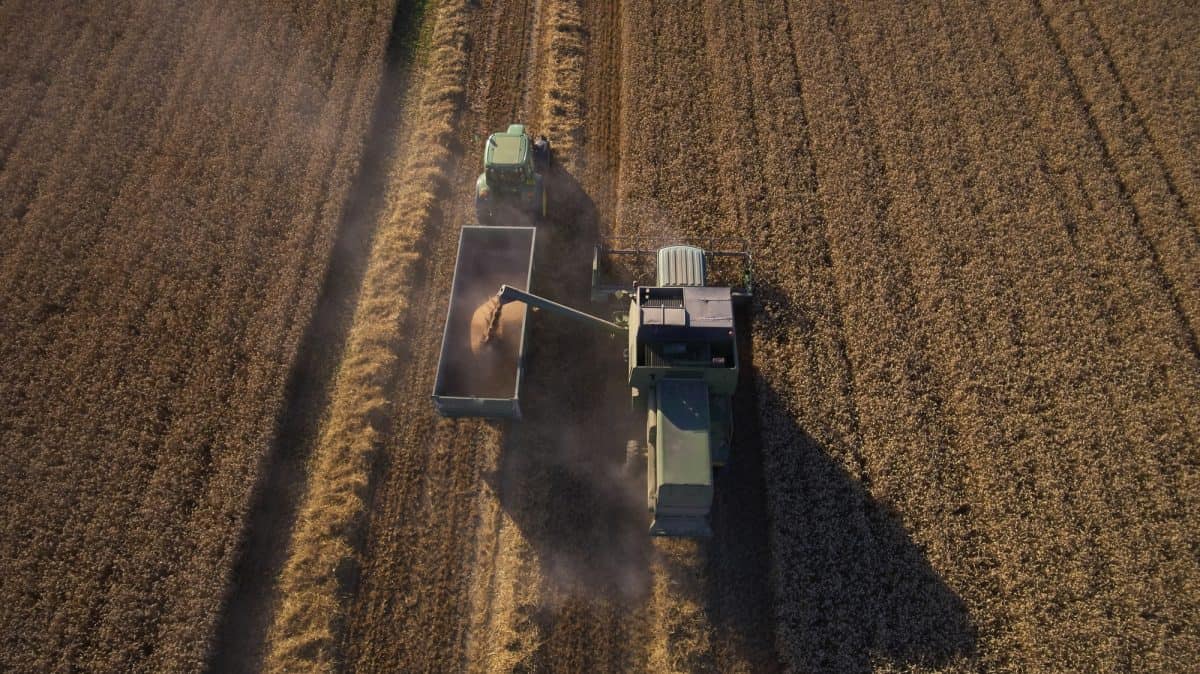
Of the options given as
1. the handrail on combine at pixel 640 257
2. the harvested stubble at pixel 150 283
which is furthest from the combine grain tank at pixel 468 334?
the harvested stubble at pixel 150 283

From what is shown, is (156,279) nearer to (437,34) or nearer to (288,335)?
(288,335)

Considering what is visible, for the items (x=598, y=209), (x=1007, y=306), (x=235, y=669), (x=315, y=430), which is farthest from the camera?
(x=598, y=209)

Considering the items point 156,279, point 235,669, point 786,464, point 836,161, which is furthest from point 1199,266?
point 156,279

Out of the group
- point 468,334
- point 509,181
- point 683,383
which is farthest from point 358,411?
point 683,383

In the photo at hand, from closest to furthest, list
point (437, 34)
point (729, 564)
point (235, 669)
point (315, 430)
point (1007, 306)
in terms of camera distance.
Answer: point (235, 669), point (729, 564), point (315, 430), point (1007, 306), point (437, 34)

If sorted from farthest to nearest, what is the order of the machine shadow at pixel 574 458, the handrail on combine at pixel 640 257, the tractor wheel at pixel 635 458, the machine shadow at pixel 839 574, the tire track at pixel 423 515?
the handrail on combine at pixel 640 257 < the tractor wheel at pixel 635 458 < the machine shadow at pixel 574 458 < the tire track at pixel 423 515 < the machine shadow at pixel 839 574

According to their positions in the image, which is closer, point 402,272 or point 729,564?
point 729,564

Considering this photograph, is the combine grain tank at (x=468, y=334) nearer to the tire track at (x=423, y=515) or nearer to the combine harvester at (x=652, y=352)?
the combine harvester at (x=652, y=352)
